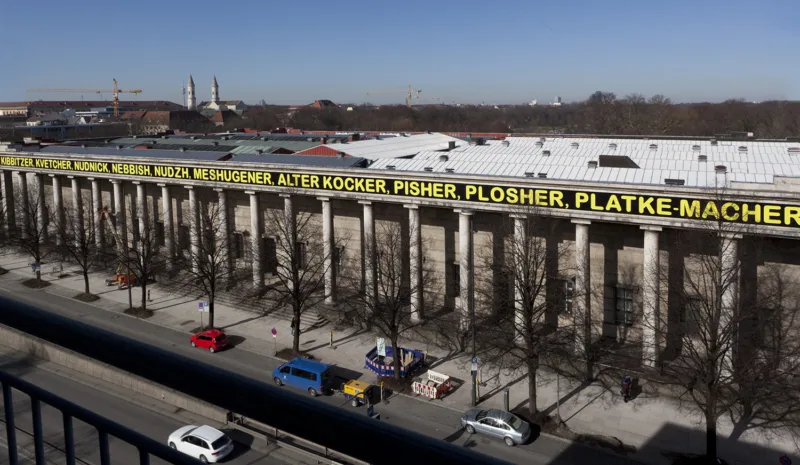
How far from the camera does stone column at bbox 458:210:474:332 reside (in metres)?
33.1

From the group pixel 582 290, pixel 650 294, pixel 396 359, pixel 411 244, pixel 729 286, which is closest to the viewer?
pixel 729 286

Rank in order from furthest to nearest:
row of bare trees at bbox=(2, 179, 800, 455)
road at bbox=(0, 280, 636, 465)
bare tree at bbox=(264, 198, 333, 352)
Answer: bare tree at bbox=(264, 198, 333, 352)
road at bbox=(0, 280, 636, 465)
row of bare trees at bbox=(2, 179, 800, 455)

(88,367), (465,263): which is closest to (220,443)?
(88,367)

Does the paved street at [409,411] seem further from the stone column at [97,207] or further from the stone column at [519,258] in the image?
the stone column at [97,207]

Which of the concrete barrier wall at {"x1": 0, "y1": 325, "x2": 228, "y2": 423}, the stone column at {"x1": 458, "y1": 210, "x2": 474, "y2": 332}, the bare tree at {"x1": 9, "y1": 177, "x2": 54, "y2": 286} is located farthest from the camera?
the bare tree at {"x1": 9, "y1": 177, "x2": 54, "y2": 286}

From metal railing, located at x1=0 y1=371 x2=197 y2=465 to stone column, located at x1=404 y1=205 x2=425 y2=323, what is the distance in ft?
104

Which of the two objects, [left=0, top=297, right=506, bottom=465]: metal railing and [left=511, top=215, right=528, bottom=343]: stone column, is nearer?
[left=0, top=297, right=506, bottom=465]: metal railing

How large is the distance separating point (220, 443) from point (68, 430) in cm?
1915

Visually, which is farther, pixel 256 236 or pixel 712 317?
pixel 256 236

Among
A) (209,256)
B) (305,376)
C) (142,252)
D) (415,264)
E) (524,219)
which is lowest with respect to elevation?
(305,376)

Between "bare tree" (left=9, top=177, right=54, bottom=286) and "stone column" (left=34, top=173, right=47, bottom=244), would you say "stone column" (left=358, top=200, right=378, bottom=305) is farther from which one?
"stone column" (left=34, top=173, right=47, bottom=244)

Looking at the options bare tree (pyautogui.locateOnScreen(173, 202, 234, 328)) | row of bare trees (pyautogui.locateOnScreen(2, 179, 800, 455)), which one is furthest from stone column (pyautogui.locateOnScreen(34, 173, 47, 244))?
bare tree (pyautogui.locateOnScreen(173, 202, 234, 328))

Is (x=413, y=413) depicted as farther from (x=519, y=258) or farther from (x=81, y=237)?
(x=81, y=237)

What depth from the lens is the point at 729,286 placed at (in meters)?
24.4
